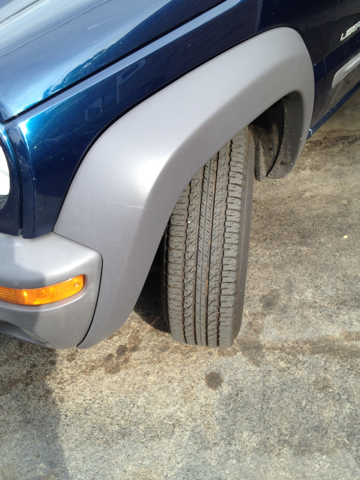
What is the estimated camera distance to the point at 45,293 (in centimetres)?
108

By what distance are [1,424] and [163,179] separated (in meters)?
1.11

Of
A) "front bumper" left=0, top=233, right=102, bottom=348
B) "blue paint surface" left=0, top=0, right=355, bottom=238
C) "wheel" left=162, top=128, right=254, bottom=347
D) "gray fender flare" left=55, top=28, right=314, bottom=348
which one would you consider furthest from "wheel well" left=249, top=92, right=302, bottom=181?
"front bumper" left=0, top=233, right=102, bottom=348

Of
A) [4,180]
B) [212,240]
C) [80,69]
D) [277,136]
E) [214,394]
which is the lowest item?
[214,394]

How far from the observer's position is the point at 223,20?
1133 millimetres

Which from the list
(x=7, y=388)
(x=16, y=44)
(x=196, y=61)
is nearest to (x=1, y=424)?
(x=7, y=388)

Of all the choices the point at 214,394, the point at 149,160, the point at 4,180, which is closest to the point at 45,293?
the point at 4,180

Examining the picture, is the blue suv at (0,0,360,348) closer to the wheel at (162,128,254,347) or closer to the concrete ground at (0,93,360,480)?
the wheel at (162,128,254,347)

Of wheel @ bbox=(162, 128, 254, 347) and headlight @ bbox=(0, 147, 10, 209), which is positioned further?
wheel @ bbox=(162, 128, 254, 347)

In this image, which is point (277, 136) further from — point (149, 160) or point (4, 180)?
point (4, 180)

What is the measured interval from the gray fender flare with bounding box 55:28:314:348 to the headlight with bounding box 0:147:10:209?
0.14 metres

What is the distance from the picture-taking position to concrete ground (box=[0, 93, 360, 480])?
137cm

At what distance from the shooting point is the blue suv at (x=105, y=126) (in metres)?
0.98

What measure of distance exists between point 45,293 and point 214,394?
793 millimetres

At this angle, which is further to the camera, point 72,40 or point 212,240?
point 212,240
